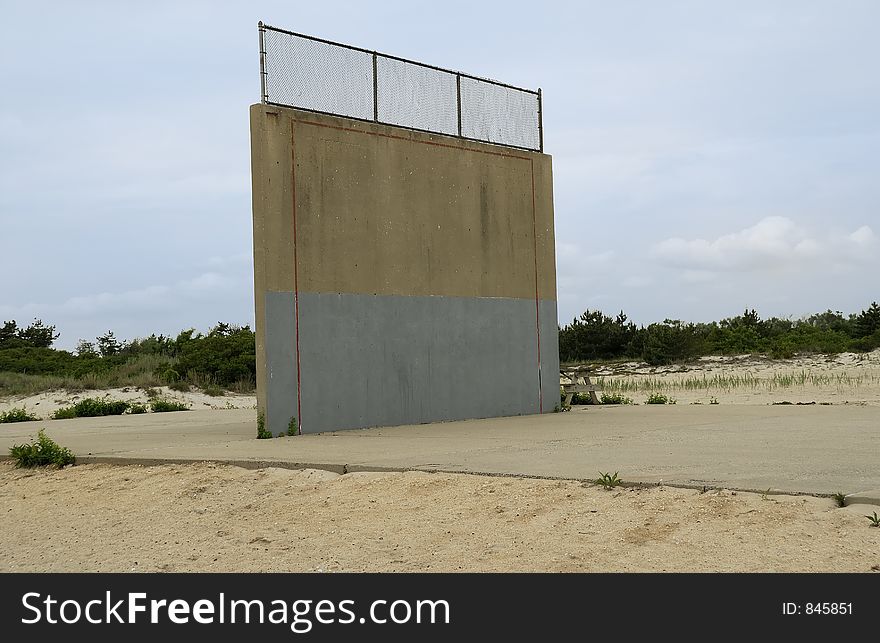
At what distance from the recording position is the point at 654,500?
680 centimetres

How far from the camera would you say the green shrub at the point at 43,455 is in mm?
10477

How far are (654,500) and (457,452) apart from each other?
3.40 meters

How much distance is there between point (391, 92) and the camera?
14727 millimetres

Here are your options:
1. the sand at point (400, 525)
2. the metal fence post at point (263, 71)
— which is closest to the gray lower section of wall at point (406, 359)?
the metal fence post at point (263, 71)

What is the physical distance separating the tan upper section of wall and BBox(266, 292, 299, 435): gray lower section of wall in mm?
276

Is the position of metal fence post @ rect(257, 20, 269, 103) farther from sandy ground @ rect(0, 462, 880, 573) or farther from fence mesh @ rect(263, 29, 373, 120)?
sandy ground @ rect(0, 462, 880, 573)

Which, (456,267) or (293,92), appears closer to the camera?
(293,92)

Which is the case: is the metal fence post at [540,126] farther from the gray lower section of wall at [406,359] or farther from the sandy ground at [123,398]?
the sandy ground at [123,398]

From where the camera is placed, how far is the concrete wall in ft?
42.6

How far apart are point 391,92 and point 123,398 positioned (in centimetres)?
1414
